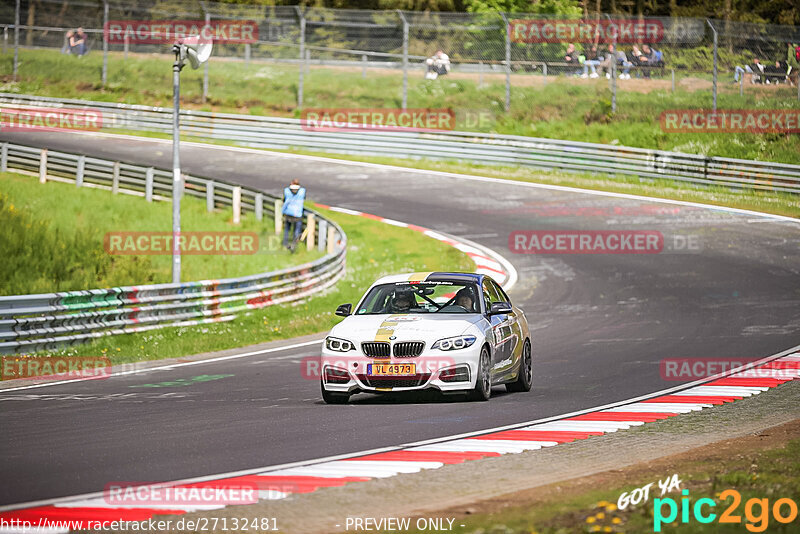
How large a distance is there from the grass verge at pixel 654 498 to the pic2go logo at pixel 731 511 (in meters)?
0.01

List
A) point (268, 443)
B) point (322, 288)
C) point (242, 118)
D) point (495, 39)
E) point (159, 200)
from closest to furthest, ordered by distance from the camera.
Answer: point (268, 443)
point (322, 288)
point (159, 200)
point (495, 39)
point (242, 118)

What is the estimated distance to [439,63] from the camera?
134ft

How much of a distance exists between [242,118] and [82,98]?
329 inches

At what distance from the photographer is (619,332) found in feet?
58.3

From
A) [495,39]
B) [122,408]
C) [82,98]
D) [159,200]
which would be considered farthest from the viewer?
[82,98]

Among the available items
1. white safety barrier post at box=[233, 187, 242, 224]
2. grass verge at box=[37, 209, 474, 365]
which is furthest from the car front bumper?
white safety barrier post at box=[233, 187, 242, 224]

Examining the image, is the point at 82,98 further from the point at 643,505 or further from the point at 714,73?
the point at 643,505

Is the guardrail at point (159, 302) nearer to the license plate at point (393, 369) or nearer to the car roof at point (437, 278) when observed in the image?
the car roof at point (437, 278)

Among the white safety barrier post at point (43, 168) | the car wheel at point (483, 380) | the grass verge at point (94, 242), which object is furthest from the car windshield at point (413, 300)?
the white safety barrier post at point (43, 168)

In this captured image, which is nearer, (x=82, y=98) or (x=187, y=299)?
(x=187, y=299)

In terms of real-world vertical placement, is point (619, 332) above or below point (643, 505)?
below

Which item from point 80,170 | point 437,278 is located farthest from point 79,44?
point 437,278

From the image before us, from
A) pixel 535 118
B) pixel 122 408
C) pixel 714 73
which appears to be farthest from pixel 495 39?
pixel 122 408

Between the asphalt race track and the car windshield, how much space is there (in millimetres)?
1017
